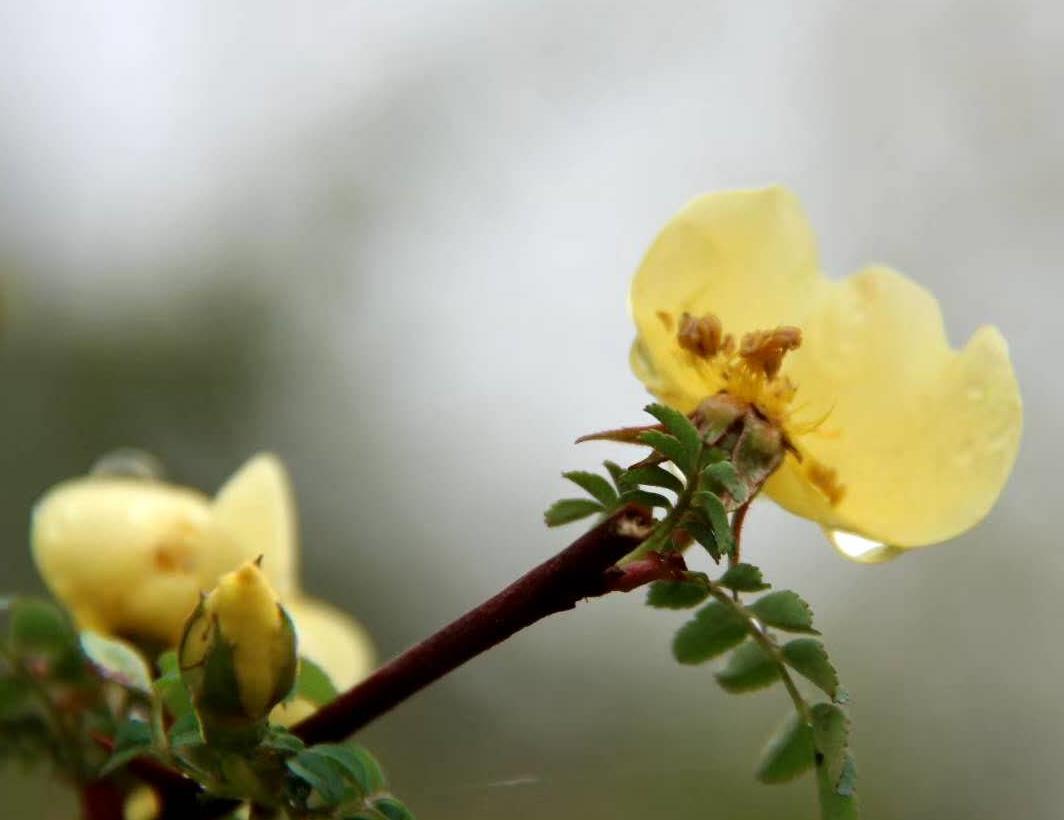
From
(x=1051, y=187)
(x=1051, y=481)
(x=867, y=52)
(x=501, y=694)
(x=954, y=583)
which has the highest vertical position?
(x=867, y=52)

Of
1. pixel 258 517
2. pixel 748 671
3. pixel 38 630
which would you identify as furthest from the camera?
pixel 258 517

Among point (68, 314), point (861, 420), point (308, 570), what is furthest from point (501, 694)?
point (861, 420)

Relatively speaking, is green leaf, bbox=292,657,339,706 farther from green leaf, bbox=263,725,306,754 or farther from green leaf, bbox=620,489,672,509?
green leaf, bbox=620,489,672,509

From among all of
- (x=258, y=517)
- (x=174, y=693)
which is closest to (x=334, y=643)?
(x=258, y=517)

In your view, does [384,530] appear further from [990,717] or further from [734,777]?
[734,777]

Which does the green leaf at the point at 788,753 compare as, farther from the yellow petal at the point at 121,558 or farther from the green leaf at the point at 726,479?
the yellow petal at the point at 121,558

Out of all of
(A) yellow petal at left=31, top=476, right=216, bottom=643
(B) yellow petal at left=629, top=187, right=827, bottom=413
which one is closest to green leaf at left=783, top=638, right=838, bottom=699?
(B) yellow petal at left=629, top=187, right=827, bottom=413

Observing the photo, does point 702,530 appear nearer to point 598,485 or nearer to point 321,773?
point 598,485
